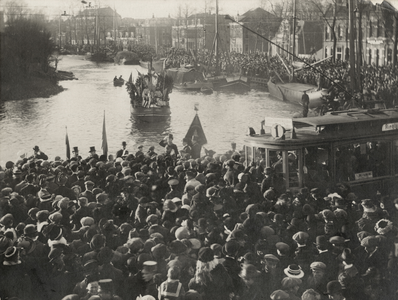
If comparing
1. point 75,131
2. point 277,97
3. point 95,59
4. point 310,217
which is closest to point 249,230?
point 310,217

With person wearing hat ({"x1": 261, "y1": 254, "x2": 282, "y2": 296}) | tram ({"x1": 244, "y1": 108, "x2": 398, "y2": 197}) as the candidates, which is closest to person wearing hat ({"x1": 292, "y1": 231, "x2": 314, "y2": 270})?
person wearing hat ({"x1": 261, "y1": 254, "x2": 282, "y2": 296})

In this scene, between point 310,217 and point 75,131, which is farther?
point 75,131

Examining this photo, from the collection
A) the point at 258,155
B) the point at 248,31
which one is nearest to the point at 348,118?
the point at 258,155

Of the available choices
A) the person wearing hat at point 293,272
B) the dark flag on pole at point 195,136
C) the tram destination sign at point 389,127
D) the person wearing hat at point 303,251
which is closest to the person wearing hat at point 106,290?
the person wearing hat at point 293,272

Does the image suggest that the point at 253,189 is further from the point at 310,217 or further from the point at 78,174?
the point at 78,174

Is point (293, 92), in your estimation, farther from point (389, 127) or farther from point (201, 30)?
point (201, 30)

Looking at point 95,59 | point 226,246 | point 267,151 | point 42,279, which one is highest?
point 95,59

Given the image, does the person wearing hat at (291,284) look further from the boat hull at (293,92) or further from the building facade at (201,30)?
the building facade at (201,30)
